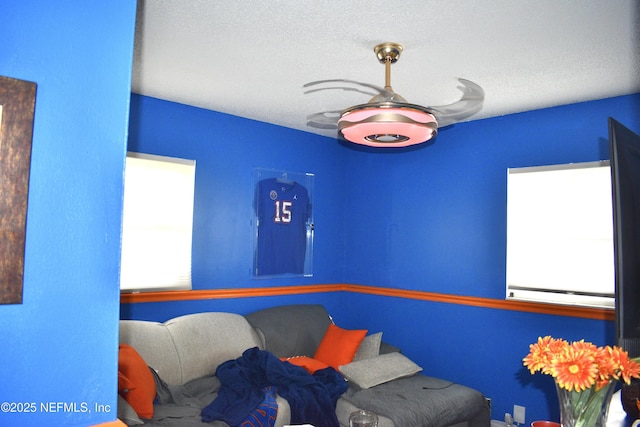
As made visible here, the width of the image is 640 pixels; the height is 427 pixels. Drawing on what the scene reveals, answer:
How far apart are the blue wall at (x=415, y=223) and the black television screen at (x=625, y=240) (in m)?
2.37

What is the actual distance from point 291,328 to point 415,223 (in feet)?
5.16

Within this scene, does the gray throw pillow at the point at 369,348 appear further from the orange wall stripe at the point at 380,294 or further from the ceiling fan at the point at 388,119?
the ceiling fan at the point at 388,119

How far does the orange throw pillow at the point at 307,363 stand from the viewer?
13.2 ft

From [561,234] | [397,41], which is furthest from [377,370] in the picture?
[397,41]

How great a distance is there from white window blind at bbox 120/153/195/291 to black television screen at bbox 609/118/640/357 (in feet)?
10.5

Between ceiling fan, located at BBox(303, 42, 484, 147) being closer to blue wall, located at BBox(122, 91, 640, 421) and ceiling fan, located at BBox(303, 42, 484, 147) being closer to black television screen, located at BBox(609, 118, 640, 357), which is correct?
black television screen, located at BBox(609, 118, 640, 357)

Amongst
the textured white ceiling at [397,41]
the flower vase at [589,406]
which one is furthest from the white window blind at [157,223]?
the flower vase at [589,406]

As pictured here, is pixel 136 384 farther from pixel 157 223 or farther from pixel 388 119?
pixel 388 119

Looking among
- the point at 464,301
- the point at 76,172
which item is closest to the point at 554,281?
the point at 464,301

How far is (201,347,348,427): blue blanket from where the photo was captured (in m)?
3.19

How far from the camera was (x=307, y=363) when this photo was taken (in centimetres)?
408

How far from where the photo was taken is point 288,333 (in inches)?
173

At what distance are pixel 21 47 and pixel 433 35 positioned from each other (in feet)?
6.82

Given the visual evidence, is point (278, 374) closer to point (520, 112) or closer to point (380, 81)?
point (380, 81)
